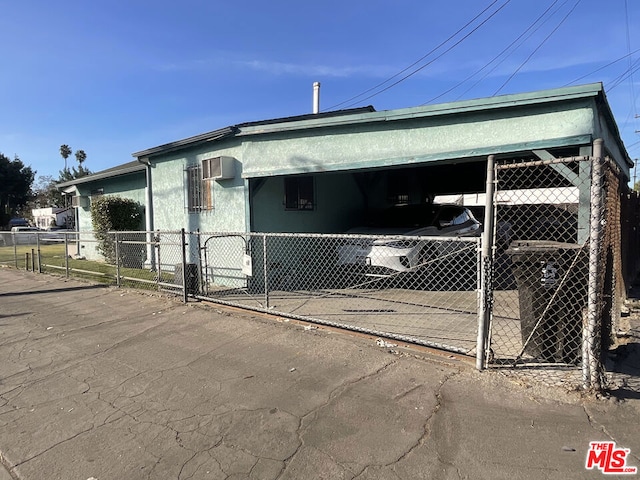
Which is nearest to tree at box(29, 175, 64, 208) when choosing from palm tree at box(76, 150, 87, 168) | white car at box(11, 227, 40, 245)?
palm tree at box(76, 150, 87, 168)

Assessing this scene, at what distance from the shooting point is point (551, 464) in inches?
104

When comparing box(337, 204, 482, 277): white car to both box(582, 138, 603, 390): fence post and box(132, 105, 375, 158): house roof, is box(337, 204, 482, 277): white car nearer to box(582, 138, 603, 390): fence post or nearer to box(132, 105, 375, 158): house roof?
box(132, 105, 375, 158): house roof

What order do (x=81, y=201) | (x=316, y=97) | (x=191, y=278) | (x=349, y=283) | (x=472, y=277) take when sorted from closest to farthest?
(x=472, y=277) < (x=191, y=278) < (x=349, y=283) < (x=316, y=97) < (x=81, y=201)

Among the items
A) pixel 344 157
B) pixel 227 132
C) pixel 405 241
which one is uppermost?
pixel 227 132

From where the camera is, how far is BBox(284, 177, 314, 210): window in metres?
9.35

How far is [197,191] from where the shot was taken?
9.80 metres

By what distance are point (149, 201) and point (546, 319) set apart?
1018 cm

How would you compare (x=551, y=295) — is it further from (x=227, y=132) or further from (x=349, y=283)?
(x=227, y=132)

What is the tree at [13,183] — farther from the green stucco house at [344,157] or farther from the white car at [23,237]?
the green stucco house at [344,157]

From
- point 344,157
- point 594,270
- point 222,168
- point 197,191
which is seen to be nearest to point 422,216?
point 344,157

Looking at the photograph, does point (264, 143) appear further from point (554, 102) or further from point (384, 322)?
point (554, 102)

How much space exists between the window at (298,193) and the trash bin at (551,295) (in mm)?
6005

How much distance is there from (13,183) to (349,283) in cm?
5845

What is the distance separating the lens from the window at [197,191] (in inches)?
373
